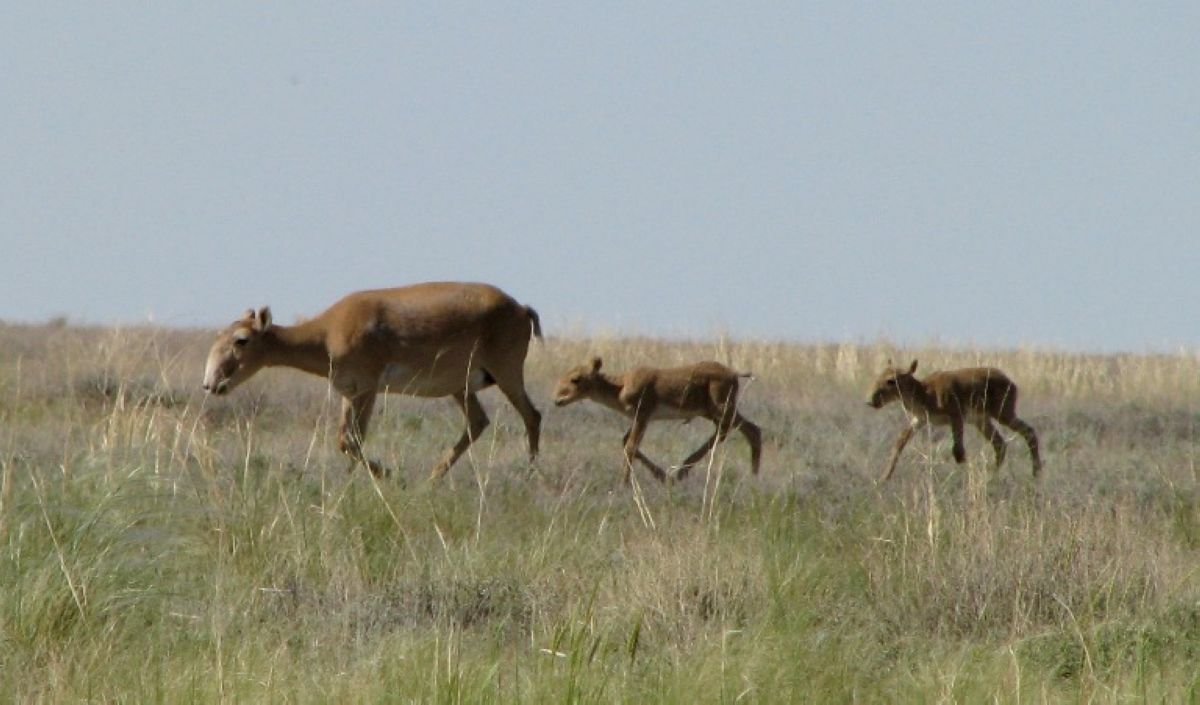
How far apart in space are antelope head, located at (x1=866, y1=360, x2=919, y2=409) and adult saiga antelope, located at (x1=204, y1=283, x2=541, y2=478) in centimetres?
336

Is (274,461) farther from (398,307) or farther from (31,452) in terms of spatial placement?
(398,307)

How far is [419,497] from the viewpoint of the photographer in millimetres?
9500

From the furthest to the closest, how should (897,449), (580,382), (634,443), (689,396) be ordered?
(580,382), (689,396), (897,449), (634,443)

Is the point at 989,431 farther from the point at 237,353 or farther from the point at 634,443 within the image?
the point at 237,353

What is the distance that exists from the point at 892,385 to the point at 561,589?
902 centimetres

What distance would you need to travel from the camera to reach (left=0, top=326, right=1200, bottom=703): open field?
6309 millimetres

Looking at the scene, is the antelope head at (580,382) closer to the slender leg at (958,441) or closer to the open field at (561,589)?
the slender leg at (958,441)

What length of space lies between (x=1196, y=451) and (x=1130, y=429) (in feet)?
8.74

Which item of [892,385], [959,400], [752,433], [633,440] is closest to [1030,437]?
[959,400]

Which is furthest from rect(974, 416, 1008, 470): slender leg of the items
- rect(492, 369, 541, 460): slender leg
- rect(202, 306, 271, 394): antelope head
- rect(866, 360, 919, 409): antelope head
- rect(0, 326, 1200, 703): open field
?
rect(202, 306, 271, 394): antelope head

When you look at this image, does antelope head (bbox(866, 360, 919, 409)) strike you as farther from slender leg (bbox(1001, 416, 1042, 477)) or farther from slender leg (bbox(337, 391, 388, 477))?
slender leg (bbox(337, 391, 388, 477))

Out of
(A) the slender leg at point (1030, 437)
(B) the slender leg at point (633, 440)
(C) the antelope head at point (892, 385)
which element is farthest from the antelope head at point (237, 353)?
(A) the slender leg at point (1030, 437)

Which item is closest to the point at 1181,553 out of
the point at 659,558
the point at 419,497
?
the point at 659,558

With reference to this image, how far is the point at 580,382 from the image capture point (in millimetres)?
15742
